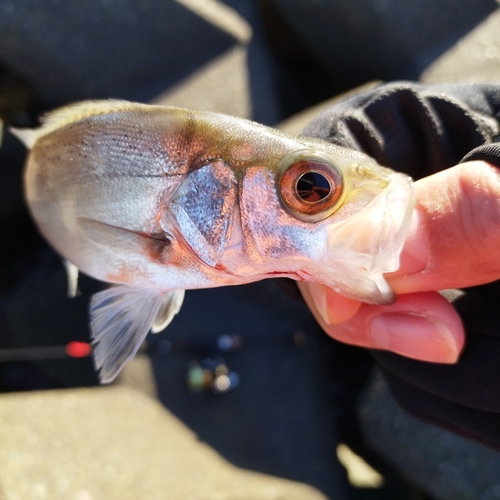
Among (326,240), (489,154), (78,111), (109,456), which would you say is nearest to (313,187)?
(326,240)

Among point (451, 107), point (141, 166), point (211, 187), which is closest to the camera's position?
point (211, 187)

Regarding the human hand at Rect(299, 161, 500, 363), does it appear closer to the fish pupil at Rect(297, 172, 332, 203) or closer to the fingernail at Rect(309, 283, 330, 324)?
the fingernail at Rect(309, 283, 330, 324)

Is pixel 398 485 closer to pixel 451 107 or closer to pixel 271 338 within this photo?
pixel 271 338

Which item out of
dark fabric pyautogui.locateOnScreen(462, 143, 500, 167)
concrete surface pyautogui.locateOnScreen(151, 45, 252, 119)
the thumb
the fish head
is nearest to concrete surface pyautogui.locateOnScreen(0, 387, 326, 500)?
the fish head

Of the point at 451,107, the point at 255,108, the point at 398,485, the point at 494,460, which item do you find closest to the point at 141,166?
the point at 451,107

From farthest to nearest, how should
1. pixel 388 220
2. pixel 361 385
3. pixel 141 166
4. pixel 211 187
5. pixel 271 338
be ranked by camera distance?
pixel 361 385, pixel 271 338, pixel 141 166, pixel 211 187, pixel 388 220

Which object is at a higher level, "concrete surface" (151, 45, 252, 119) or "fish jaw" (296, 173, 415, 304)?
"fish jaw" (296, 173, 415, 304)

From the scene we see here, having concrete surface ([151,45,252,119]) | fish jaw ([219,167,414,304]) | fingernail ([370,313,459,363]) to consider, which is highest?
fish jaw ([219,167,414,304])
